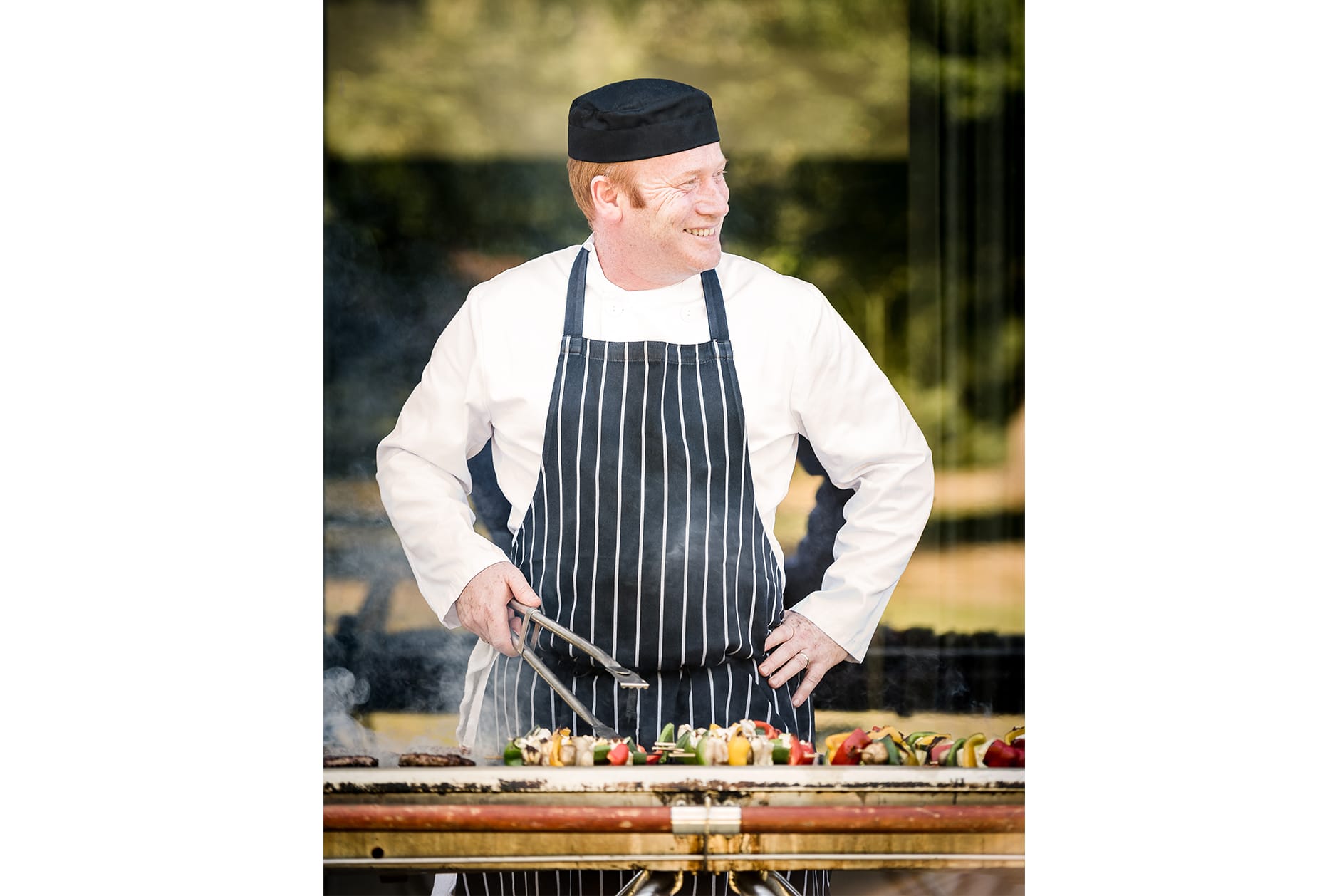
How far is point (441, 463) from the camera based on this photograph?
247 centimetres

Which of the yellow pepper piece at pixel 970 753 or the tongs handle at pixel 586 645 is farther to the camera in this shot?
the yellow pepper piece at pixel 970 753

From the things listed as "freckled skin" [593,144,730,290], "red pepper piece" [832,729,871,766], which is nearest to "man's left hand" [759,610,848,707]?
"red pepper piece" [832,729,871,766]

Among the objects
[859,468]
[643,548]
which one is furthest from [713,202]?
[643,548]

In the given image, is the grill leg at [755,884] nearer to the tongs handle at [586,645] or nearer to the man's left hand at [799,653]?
the man's left hand at [799,653]

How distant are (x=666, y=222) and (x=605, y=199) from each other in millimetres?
158

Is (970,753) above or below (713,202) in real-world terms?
below

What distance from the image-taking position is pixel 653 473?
2416 mm

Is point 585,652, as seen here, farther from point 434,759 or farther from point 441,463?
point 441,463

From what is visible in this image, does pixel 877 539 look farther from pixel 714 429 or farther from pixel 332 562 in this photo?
pixel 332 562

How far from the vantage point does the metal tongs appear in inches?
94.3

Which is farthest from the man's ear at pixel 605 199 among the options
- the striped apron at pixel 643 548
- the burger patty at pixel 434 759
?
the burger patty at pixel 434 759

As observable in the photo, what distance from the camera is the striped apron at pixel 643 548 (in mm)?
2412

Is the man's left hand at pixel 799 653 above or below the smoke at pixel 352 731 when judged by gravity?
above

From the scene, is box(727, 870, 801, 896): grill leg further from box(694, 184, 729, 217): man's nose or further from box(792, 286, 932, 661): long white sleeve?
box(694, 184, 729, 217): man's nose
